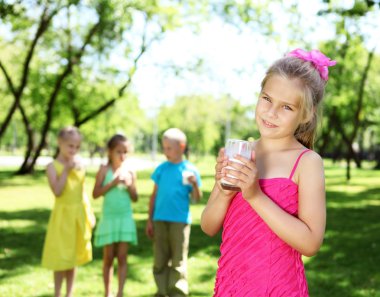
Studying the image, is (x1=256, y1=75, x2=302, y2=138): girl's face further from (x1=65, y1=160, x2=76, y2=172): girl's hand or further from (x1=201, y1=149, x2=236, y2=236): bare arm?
(x1=65, y1=160, x2=76, y2=172): girl's hand

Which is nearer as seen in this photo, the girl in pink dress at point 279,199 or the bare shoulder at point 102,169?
the girl in pink dress at point 279,199

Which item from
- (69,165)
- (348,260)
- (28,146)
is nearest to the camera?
(69,165)

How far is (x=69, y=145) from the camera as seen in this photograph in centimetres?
607

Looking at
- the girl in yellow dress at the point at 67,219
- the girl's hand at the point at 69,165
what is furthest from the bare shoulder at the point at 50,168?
the girl's hand at the point at 69,165

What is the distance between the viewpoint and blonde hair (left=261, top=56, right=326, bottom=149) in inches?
88.4

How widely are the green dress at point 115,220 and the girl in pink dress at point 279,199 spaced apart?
13.3ft

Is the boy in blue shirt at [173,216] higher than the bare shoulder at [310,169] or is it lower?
lower

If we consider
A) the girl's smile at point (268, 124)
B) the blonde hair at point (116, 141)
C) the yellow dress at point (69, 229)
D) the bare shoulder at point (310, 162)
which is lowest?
the yellow dress at point (69, 229)

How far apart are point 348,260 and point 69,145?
5.34 metres

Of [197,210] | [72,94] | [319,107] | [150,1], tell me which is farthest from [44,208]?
[72,94]

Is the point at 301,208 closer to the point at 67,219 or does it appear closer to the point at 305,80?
the point at 305,80

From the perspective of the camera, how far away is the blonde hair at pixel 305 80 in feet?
7.37

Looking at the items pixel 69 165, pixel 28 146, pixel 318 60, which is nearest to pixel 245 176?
pixel 318 60

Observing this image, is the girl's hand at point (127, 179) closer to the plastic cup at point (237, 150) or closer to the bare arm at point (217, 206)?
the bare arm at point (217, 206)
